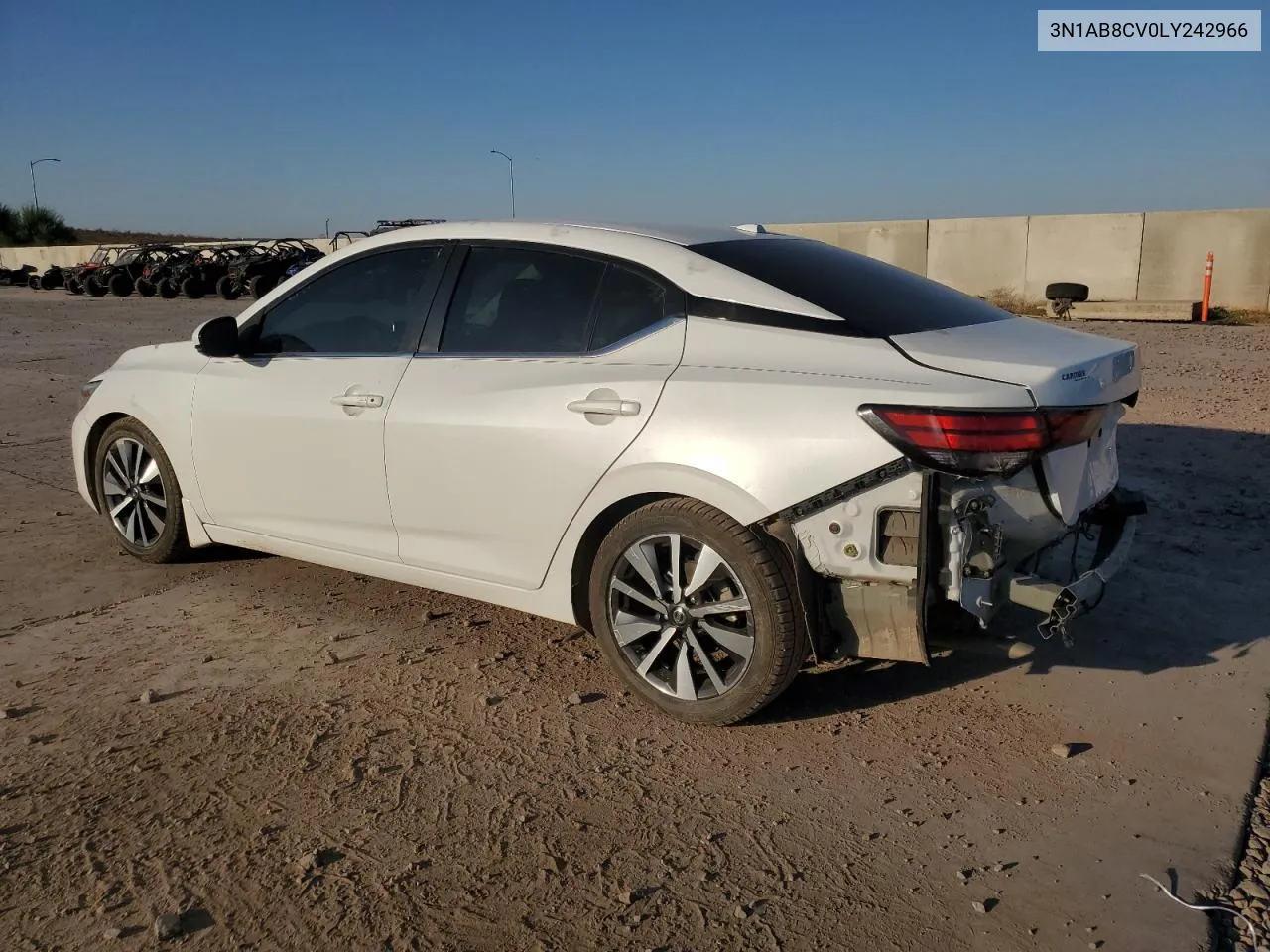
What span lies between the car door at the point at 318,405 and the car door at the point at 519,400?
12 centimetres

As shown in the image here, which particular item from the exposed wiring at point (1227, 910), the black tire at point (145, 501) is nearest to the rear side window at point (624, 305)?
the exposed wiring at point (1227, 910)

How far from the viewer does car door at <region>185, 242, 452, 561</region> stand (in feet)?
13.8

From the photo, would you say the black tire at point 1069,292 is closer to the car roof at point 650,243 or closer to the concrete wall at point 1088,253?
the concrete wall at point 1088,253

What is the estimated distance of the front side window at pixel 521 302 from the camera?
3.85 m

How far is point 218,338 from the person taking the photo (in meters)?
4.67

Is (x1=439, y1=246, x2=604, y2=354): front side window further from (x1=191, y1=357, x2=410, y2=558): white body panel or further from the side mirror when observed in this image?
the side mirror

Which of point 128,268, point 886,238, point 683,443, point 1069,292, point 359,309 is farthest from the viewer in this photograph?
point 128,268

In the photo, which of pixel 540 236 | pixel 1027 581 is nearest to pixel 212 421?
pixel 540 236

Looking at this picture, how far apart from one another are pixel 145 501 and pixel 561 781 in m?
3.06

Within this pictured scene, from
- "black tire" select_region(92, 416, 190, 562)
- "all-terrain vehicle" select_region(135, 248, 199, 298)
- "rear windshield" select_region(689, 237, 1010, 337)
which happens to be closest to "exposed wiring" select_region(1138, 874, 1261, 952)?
"rear windshield" select_region(689, 237, 1010, 337)

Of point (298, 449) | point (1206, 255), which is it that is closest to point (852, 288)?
point (298, 449)

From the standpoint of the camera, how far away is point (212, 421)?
474cm

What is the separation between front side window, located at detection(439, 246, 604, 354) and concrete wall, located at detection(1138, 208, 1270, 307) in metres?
20.2

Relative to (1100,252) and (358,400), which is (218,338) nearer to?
(358,400)
